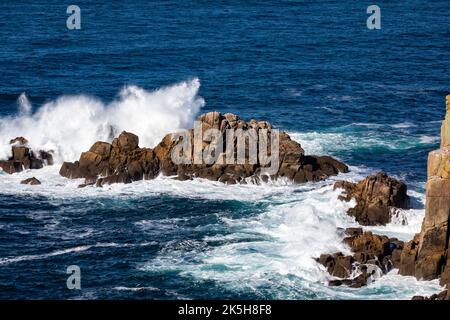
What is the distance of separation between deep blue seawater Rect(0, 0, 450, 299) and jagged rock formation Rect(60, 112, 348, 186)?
2925 mm

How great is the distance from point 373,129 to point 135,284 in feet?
174

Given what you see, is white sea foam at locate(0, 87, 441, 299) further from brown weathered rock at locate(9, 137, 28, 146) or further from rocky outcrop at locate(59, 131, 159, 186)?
brown weathered rock at locate(9, 137, 28, 146)

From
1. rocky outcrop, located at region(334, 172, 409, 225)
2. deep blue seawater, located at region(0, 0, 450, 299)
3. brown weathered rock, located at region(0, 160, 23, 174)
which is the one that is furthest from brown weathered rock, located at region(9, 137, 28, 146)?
rocky outcrop, located at region(334, 172, 409, 225)

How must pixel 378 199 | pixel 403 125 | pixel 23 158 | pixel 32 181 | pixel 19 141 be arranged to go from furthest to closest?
1. pixel 403 125
2. pixel 19 141
3. pixel 23 158
4. pixel 32 181
5. pixel 378 199

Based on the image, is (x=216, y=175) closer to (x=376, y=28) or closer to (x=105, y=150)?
(x=105, y=150)

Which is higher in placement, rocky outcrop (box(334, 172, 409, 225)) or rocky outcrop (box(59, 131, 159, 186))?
rocky outcrop (box(59, 131, 159, 186))

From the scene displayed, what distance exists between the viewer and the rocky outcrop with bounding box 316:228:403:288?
96.1 metres

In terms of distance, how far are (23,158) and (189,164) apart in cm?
1907

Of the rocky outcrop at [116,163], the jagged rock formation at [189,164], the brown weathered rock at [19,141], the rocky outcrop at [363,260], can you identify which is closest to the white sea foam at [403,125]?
the jagged rock formation at [189,164]

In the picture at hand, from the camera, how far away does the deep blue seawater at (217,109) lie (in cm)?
9838

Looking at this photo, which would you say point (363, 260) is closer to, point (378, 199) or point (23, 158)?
point (378, 199)

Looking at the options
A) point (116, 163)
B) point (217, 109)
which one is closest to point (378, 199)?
point (116, 163)

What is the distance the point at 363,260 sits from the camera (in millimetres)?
97750
